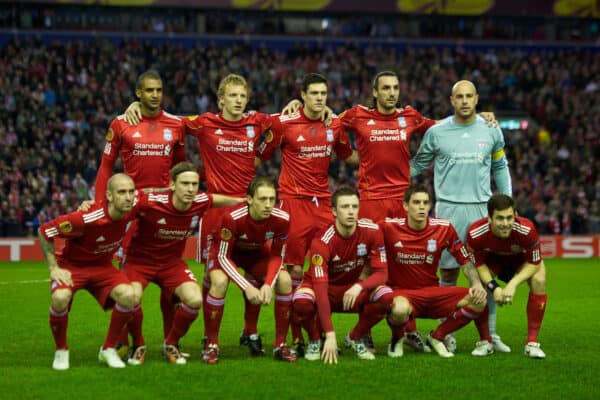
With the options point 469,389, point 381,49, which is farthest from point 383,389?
point 381,49

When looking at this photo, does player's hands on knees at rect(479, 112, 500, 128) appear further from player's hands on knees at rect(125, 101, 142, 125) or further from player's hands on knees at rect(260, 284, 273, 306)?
player's hands on knees at rect(125, 101, 142, 125)

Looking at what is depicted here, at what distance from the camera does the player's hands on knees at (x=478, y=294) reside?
7258mm

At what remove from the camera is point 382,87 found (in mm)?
8148

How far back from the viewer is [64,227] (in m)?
6.80

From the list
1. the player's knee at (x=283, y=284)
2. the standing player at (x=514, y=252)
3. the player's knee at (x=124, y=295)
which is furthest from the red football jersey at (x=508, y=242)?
the player's knee at (x=124, y=295)

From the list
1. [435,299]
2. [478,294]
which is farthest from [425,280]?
[478,294]

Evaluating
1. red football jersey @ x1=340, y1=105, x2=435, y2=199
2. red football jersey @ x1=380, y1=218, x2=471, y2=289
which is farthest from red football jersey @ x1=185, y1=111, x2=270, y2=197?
red football jersey @ x1=380, y1=218, x2=471, y2=289

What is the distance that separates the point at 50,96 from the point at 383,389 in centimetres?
2103

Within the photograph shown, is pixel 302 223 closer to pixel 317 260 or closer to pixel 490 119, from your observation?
pixel 317 260

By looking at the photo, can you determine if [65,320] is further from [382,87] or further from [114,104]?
[114,104]

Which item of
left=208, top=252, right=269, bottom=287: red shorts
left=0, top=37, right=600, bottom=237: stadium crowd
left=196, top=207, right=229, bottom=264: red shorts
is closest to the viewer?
left=208, top=252, right=269, bottom=287: red shorts

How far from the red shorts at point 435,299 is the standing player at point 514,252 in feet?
0.86

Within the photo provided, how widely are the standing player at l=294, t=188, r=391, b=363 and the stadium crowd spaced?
14.2 meters

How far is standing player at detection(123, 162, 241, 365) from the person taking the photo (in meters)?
7.12
